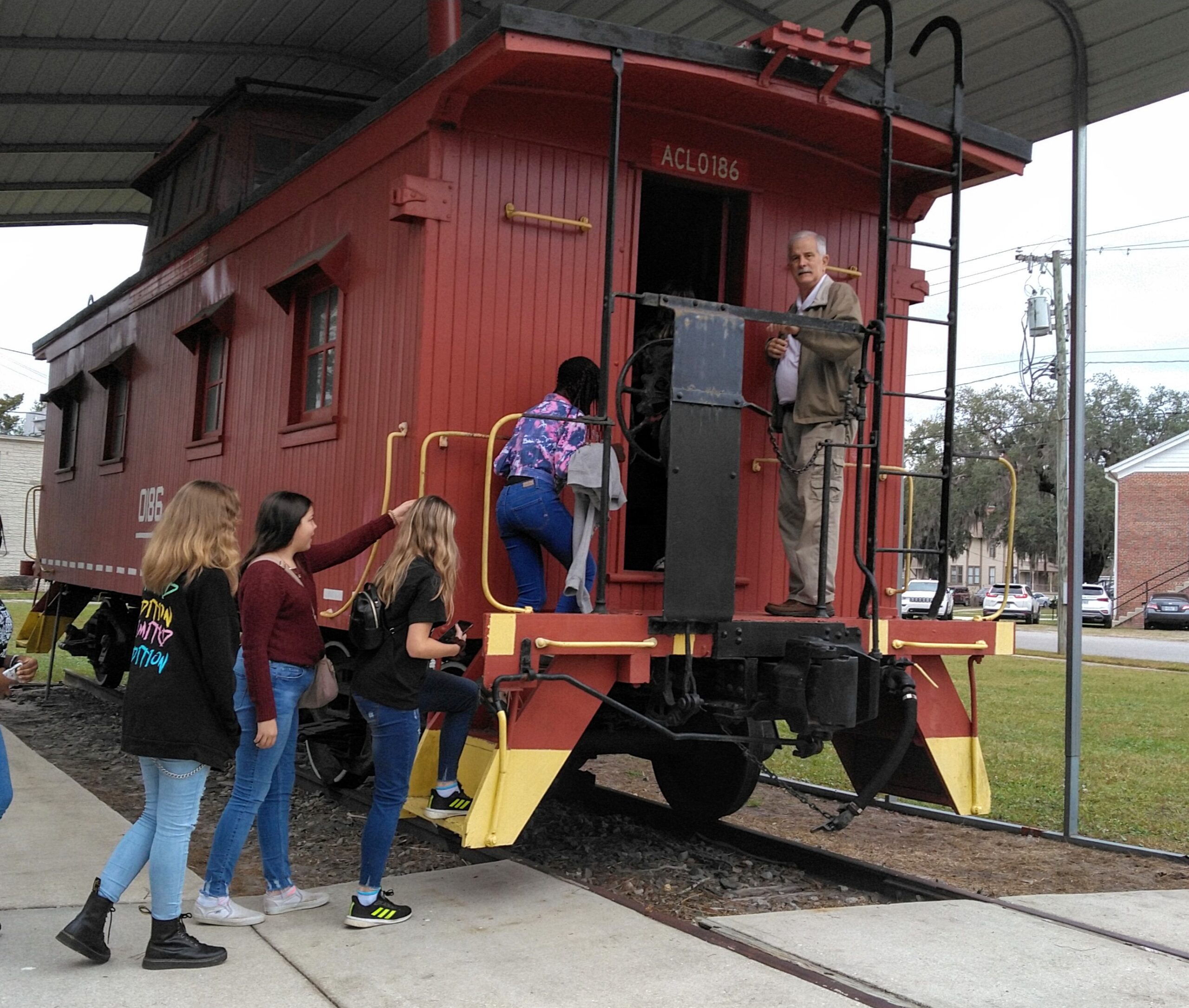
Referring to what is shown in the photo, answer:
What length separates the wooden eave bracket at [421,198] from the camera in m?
4.98

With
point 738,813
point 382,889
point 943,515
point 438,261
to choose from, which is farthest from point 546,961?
point 738,813

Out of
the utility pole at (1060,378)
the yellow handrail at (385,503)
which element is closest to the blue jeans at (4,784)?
the yellow handrail at (385,503)

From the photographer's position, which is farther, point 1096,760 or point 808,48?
point 1096,760

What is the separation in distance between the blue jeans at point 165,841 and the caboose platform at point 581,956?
0.74 ft

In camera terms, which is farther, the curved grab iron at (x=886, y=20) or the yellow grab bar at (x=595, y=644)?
the curved grab iron at (x=886, y=20)

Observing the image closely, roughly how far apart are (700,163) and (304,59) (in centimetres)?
546

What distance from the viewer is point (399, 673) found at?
4266 mm

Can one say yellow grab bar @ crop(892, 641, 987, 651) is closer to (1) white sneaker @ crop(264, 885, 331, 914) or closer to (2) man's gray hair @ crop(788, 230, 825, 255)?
(2) man's gray hair @ crop(788, 230, 825, 255)

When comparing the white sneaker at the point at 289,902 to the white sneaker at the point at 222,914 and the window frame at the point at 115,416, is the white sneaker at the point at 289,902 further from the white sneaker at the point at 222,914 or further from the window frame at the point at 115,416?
the window frame at the point at 115,416

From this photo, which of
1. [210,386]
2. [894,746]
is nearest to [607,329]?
[894,746]

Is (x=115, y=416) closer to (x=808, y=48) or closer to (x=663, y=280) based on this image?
(x=663, y=280)

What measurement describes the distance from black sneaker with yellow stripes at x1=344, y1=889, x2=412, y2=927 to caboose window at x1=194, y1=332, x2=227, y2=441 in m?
3.98

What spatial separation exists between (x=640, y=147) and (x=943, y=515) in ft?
6.71

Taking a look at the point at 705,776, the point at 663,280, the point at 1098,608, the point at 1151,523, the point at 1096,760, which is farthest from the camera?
the point at 1151,523
